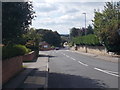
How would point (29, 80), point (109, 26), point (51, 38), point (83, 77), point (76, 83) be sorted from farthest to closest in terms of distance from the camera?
point (51, 38) < point (109, 26) < point (83, 77) < point (29, 80) < point (76, 83)

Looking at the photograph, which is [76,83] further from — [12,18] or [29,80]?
[12,18]

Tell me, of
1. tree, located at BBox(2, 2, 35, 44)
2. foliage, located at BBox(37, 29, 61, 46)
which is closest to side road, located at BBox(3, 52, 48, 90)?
tree, located at BBox(2, 2, 35, 44)

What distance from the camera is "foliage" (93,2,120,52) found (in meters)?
46.8

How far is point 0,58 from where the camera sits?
14.0 meters

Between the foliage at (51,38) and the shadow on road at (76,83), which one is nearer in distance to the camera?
the shadow on road at (76,83)

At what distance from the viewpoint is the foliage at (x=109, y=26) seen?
46.8m

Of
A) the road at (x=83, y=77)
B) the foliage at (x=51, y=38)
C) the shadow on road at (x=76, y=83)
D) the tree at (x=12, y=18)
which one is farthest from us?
the foliage at (x=51, y=38)

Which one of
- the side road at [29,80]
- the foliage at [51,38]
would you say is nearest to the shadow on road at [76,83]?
the side road at [29,80]

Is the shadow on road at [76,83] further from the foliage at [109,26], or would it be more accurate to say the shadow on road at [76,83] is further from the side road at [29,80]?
the foliage at [109,26]

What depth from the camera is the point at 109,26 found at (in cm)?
4834

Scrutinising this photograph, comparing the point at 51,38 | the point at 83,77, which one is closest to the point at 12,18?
the point at 83,77

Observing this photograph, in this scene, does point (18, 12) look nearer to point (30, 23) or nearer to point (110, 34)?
point (30, 23)

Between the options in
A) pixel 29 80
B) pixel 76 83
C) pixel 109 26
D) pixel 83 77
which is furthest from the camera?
pixel 109 26

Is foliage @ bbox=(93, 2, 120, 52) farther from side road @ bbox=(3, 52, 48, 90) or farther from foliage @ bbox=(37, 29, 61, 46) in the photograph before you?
foliage @ bbox=(37, 29, 61, 46)
